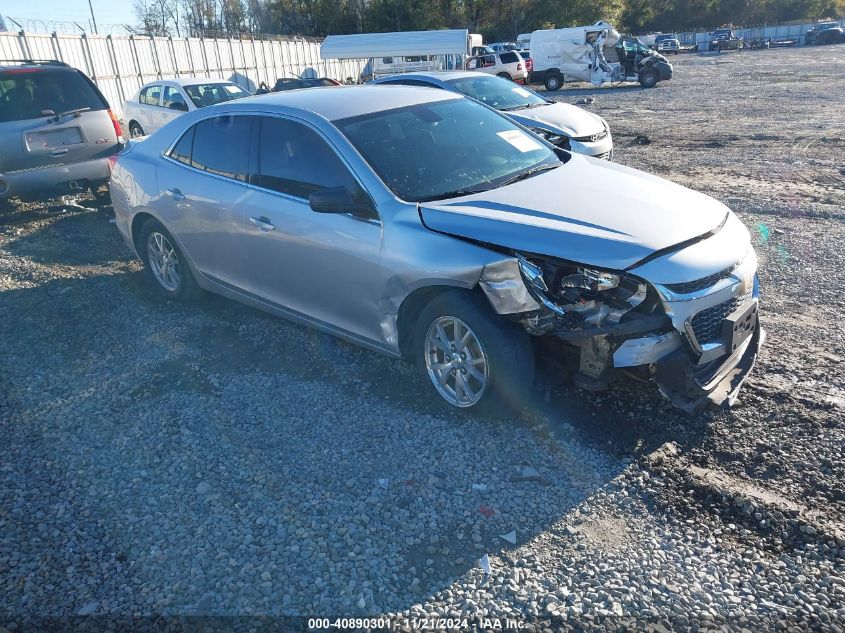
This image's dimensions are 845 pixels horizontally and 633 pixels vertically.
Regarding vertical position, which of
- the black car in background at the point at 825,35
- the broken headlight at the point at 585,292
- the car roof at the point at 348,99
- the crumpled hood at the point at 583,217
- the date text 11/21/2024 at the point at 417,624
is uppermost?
the car roof at the point at 348,99

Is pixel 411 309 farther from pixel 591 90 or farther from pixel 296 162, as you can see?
Result: pixel 591 90

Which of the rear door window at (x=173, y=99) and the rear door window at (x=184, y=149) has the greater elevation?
the rear door window at (x=184, y=149)

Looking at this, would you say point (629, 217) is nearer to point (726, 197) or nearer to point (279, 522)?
point (279, 522)

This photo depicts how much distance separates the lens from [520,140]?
5.07 meters

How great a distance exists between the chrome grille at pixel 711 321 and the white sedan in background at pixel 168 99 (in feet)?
40.2

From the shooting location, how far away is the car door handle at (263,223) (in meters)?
4.71

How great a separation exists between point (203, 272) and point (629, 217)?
3.44 meters

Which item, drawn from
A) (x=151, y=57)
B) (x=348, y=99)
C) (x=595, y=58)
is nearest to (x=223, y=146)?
(x=348, y=99)

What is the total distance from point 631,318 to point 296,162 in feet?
8.15

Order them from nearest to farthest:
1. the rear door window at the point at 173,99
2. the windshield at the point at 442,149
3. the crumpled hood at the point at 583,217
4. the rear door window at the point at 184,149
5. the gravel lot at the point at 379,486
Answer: the gravel lot at the point at 379,486, the crumpled hood at the point at 583,217, the windshield at the point at 442,149, the rear door window at the point at 184,149, the rear door window at the point at 173,99

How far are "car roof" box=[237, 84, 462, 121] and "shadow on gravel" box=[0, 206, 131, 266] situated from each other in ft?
10.5

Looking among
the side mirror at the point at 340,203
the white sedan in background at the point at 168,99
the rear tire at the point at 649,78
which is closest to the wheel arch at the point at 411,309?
the side mirror at the point at 340,203

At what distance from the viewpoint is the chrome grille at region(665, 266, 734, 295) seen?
3439 mm

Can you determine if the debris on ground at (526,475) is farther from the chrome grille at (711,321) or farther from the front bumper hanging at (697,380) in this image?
the chrome grille at (711,321)
